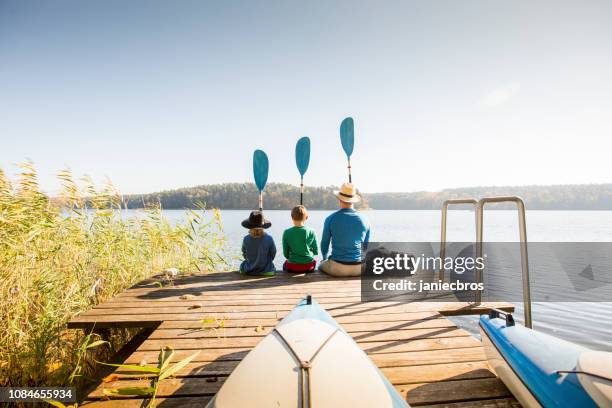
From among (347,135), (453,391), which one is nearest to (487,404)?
(453,391)

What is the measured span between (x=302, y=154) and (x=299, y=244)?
2.86m

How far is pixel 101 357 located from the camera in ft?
10.5

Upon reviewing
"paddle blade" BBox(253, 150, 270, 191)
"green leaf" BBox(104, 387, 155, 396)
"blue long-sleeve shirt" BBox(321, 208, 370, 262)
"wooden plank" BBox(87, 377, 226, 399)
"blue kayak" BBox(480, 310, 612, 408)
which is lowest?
"wooden plank" BBox(87, 377, 226, 399)

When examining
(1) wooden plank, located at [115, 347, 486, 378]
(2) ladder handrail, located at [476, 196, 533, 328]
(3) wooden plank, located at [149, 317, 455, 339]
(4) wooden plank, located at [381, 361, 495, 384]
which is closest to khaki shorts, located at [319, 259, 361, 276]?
(3) wooden plank, located at [149, 317, 455, 339]

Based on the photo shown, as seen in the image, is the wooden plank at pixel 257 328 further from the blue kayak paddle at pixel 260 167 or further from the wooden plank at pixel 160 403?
the blue kayak paddle at pixel 260 167

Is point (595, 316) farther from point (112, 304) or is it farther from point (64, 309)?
point (64, 309)

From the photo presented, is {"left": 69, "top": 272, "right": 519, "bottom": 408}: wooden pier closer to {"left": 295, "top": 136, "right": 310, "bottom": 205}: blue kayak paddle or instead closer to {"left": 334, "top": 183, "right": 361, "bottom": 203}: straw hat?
{"left": 334, "top": 183, "right": 361, "bottom": 203}: straw hat

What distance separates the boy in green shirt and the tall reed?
1440 mm

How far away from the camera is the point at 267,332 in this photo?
8.11ft

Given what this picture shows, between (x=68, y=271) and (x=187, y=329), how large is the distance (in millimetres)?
2287

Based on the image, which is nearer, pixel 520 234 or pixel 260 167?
pixel 520 234

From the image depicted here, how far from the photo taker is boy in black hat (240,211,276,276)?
4344 millimetres

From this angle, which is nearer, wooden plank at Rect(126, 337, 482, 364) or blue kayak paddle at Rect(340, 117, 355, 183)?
wooden plank at Rect(126, 337, 482, 364)

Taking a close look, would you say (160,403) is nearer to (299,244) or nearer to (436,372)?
(436,372)
